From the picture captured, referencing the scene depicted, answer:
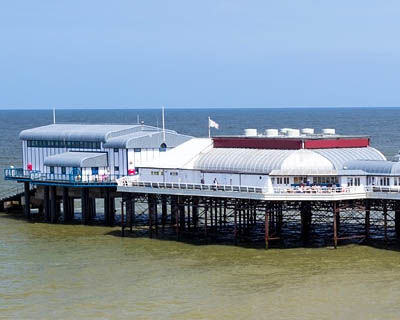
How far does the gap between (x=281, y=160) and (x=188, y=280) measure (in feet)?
49.2

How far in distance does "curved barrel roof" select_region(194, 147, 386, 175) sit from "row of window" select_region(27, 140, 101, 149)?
41.9ft

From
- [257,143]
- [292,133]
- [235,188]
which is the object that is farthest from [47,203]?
[235,188]

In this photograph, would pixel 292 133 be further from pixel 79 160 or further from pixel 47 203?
pixel 47 203

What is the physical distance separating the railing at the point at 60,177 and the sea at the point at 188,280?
7089 millimetres

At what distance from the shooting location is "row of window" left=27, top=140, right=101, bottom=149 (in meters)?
86.2

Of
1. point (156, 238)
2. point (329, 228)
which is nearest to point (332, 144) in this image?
point (329, 228)

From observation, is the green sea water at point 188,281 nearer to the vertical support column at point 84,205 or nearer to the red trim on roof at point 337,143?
the vertical support column at point 84,205

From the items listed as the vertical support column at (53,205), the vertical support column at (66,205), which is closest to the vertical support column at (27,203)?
the vertical support column at (53,205)

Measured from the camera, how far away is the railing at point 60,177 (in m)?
82.2

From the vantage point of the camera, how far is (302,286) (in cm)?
5638

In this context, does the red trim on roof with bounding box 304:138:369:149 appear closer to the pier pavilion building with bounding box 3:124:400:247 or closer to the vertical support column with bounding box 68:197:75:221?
the pier pavilion building with bounding box 3:124:400:247

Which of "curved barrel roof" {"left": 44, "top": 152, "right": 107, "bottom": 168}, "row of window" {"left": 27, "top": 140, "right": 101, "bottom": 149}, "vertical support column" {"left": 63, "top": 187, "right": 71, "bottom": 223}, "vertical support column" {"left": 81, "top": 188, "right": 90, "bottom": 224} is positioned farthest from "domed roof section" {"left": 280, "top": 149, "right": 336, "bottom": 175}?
"vertical support column" {"left": 63, "top": 187, "right": 71, "bottom": 223}

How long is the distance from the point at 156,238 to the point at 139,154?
10817 mm

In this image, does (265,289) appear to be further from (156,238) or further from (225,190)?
(156,238)
